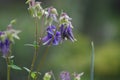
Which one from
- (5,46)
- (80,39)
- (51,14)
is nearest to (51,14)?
(51,14)

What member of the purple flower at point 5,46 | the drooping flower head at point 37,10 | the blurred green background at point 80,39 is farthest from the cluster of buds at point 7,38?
the blurred green background at point 80,39

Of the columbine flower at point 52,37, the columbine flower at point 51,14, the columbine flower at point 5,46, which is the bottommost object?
the columbine flower at point 5,46

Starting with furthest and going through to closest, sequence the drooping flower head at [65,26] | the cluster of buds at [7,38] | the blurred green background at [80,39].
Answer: the blurred green background at [80,39], the drooping flower head at [65,26], the cluster of buds at [7,38]

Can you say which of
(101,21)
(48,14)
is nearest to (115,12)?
(101,21)

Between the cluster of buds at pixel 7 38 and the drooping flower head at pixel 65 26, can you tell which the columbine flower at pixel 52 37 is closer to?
the drooping flower head at pixel 65 26

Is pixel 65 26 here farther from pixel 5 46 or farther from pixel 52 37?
pixel 5 46

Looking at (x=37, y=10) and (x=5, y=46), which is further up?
(x=37, y=10)

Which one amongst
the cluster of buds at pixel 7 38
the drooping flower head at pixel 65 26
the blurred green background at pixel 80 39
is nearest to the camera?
the cluster of buds at pixel 7 38
